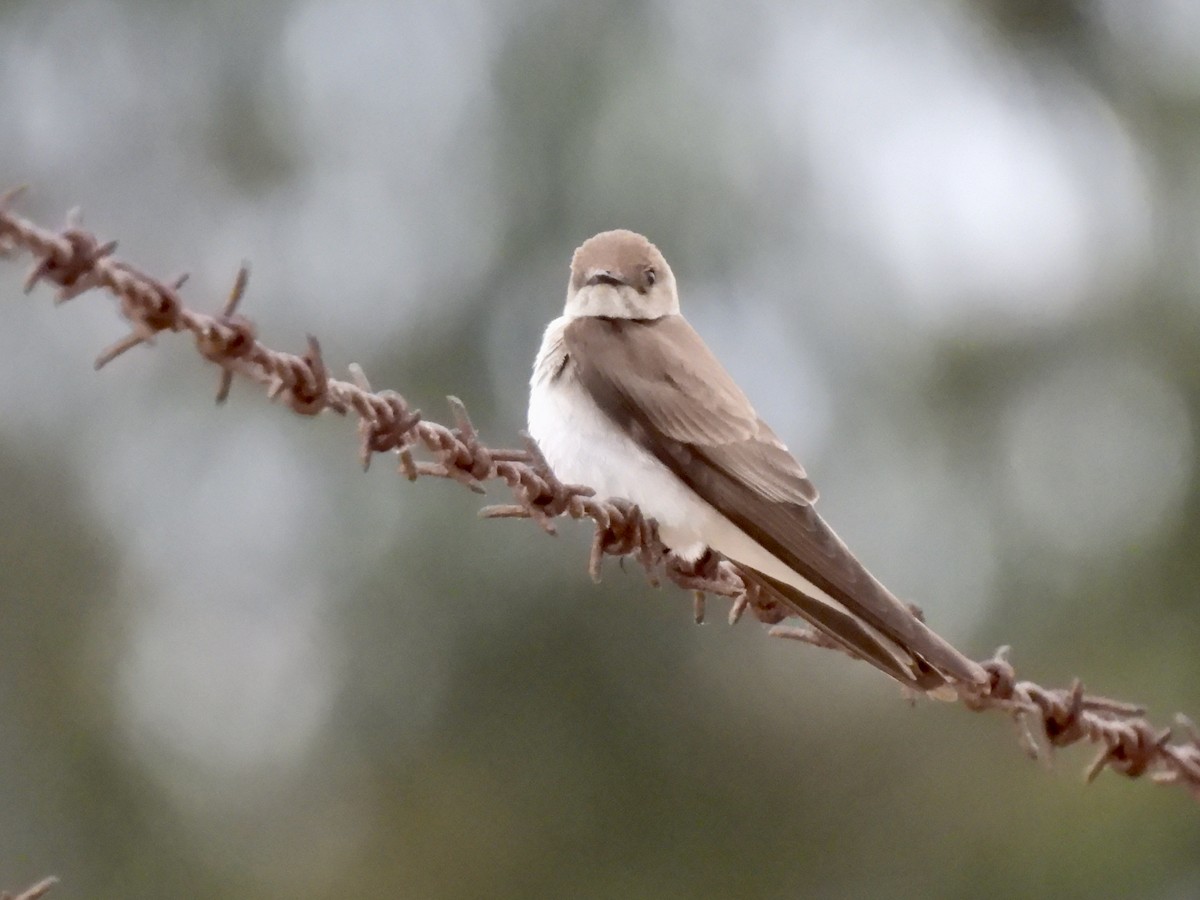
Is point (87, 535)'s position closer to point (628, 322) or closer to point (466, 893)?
point (466, 893)

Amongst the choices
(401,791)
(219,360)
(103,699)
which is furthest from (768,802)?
(219,360)

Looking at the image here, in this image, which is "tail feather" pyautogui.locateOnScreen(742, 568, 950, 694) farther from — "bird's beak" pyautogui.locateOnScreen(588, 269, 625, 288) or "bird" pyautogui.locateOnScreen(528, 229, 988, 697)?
"bird's beak" pyautogui.locateOnScreen(588, 269, 625, 288)

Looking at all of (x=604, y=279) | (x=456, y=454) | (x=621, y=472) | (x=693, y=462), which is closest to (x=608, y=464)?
(x=621, y=472)

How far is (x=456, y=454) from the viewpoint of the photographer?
2.49 meters

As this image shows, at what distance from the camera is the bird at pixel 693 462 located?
10.3ft

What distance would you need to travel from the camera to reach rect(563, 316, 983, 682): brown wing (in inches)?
124

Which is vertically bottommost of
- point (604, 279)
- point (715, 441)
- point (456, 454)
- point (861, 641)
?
point (456, 454)

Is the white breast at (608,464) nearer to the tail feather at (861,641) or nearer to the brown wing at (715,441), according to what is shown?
the brown wing at (715,441)

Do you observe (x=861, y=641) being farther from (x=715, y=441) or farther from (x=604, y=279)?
(x=604, y=279)

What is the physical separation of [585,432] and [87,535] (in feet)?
16.5

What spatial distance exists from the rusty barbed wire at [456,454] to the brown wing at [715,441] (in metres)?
0.13

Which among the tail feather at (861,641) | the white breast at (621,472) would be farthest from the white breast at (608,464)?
the tail feather at (861,641)

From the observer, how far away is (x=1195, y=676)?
6.81 meters

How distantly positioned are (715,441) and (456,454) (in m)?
1.13
